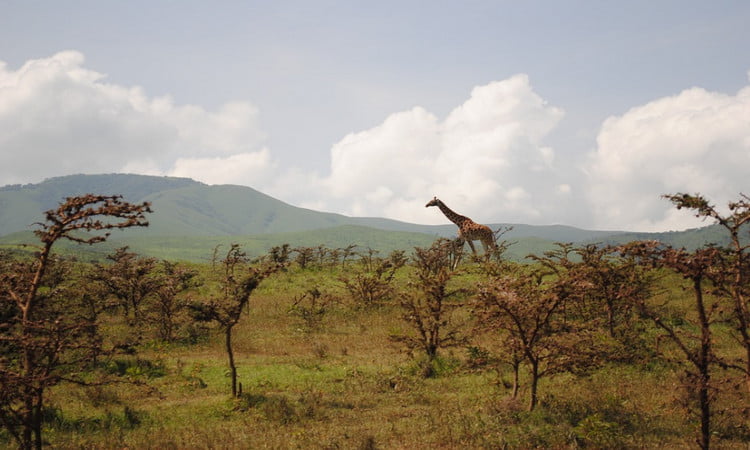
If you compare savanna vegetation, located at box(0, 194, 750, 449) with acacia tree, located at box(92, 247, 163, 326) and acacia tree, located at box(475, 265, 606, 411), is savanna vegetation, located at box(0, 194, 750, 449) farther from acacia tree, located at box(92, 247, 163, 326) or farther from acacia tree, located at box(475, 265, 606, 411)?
acacia tree, located at box(92, 247, 163, 326)

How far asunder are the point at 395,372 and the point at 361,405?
2.93 m

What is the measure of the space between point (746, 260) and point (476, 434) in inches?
220

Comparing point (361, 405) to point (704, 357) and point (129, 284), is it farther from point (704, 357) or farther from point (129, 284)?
point (129, 284)

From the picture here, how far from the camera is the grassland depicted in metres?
9.20

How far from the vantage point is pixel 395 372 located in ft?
47.8

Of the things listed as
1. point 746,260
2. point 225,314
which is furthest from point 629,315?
point 225,314

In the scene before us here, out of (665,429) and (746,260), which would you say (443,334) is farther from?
(746,260)

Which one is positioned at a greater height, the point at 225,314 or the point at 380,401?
the point at 225,314

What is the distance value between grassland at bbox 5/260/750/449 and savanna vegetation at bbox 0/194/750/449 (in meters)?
0.06

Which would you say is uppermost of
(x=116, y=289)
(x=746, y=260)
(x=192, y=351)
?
(x=746, y=260)

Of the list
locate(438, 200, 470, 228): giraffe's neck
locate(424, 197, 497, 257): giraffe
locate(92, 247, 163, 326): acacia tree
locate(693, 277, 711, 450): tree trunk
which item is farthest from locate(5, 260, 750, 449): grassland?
locate(438, 200, 470, 228): giraffe's neck

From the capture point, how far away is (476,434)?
931cm

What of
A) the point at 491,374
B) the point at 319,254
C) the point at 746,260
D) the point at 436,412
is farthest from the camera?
the point at 319,254

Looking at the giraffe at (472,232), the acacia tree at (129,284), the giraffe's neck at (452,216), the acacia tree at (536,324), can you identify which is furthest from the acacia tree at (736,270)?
the giraffe's neck at (452,216)
